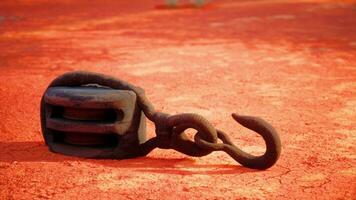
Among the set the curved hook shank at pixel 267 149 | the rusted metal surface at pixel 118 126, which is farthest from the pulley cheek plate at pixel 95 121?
the curved hook shank at pixel 267 149

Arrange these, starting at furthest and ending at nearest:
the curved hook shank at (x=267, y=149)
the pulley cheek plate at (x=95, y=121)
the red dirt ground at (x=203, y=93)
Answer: the pulley cheek plate at (x=95, y=121), the curved hook shank at (x=267, y=149), the red dirt ground at (x=203, y=93)

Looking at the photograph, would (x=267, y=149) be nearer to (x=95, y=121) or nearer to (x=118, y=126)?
(x=118, y=126)

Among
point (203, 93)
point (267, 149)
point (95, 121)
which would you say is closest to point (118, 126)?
point (95, 121)

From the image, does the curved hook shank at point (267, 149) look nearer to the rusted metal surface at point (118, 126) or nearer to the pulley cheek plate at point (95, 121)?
the rusted metal surface at point (118, 126)

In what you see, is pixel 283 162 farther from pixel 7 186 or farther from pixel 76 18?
pixel 76 18

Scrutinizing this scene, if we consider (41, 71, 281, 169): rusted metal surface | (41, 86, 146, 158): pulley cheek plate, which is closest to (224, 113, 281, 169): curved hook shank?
(41, 71, 281, 169): rusted metal surface

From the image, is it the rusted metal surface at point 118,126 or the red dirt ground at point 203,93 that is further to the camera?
the rusted metal surface at point 118,126

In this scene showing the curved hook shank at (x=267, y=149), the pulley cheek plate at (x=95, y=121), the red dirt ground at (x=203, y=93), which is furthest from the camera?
the pulley cheek plate at (x=95, y=121)

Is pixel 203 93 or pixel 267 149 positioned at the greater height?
pixel 267 149
